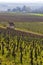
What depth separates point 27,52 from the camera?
30531 millimetres

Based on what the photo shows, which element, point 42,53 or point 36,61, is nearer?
point 36,61

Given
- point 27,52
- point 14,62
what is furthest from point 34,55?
point 14,62

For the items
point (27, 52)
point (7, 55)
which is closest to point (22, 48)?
point (27, 52)

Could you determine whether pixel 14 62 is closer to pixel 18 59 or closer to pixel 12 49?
pixel 18 59

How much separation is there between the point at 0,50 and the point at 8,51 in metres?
0.99

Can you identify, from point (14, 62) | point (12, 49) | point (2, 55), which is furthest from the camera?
point (12, 49)

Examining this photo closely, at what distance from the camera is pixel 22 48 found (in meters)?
32.0

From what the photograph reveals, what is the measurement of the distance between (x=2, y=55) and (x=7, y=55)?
57cm

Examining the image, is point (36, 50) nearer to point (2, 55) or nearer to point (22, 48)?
point (22, 48)

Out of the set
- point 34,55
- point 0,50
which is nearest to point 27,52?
point 34,55

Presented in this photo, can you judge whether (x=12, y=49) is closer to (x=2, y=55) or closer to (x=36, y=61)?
(x=2, y=55)

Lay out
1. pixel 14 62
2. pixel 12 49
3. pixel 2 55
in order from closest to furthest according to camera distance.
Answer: pixel 14 62, pixel 2 55, pixel 12 49

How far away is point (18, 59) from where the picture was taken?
27.5 m

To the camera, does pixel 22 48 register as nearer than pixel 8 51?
No
